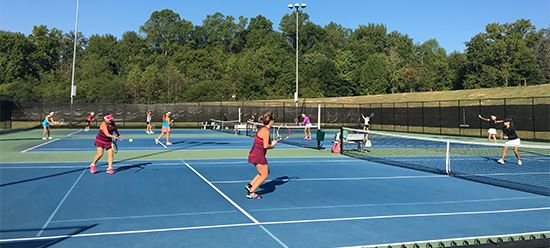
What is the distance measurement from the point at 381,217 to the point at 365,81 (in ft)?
286

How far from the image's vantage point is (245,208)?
27.0 ft

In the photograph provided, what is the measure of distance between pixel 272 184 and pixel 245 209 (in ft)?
9.77

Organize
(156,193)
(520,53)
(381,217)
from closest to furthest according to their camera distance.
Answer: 1. (381,217)
2. (156,193)
3. (520,53)

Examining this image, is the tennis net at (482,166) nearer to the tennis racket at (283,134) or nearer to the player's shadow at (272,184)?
the tennis racket at (283,134)

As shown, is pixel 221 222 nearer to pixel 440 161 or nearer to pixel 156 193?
pixel 156 193

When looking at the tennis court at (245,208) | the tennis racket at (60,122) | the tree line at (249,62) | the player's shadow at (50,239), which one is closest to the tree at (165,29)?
the tree line at (249,62)

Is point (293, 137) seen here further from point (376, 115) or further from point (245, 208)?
point (245, 208)

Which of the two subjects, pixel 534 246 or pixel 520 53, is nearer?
pixel 534 246

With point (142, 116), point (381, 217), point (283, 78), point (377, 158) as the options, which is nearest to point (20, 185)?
point (381, 217)

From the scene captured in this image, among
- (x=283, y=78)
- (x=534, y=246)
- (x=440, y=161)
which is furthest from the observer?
(x=283, y=78)

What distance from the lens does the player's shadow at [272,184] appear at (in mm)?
10099

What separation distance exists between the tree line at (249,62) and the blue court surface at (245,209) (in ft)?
208

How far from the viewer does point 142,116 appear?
4634cm

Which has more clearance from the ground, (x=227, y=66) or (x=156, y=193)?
(x=227, y=66)
